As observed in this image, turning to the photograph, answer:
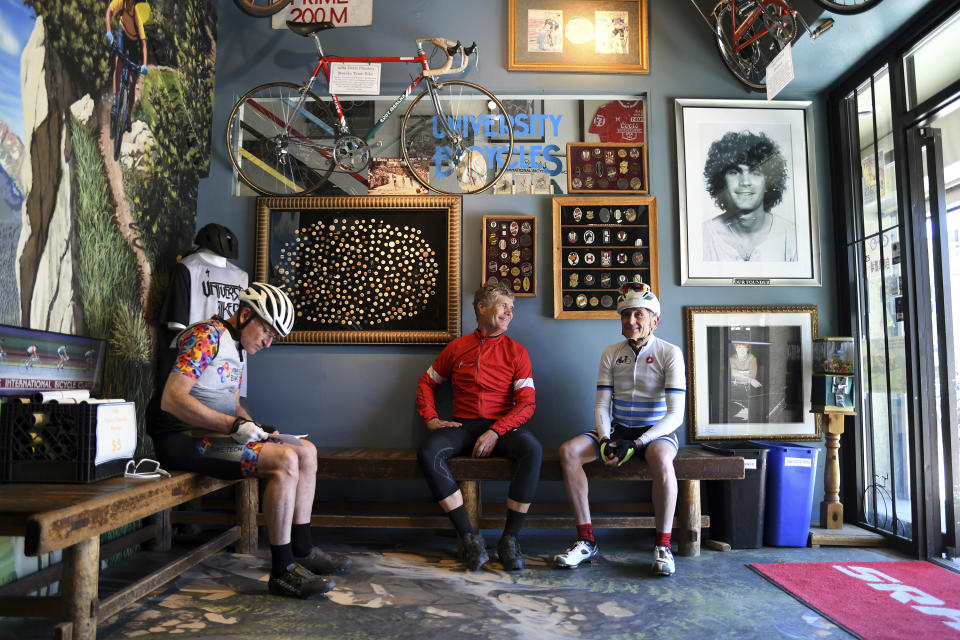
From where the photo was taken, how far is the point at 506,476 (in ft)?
11.0

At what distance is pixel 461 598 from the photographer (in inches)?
107

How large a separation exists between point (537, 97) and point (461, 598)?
3.08 meters

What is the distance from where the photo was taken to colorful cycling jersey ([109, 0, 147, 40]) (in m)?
3.21

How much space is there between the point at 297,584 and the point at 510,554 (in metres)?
1.03

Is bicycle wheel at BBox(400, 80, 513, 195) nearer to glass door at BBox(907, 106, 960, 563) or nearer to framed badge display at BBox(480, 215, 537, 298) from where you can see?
framed badge display at BBox(480, 215, 537, 298)

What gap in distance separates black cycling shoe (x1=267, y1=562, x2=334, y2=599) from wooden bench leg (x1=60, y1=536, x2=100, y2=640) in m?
0.80

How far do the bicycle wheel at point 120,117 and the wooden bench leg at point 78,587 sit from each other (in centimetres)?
205

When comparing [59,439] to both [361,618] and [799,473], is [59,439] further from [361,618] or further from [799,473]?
[799,473]

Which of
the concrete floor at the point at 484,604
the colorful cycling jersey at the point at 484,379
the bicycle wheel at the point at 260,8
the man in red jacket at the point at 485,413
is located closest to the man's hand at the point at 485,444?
the man in red jacket at the point at 485,413

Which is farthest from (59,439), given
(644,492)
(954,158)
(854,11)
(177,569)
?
(954,158)

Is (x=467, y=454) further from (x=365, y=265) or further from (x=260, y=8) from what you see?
(x=260, y=8)

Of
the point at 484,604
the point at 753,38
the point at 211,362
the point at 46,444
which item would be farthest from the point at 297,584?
the point at 753,38

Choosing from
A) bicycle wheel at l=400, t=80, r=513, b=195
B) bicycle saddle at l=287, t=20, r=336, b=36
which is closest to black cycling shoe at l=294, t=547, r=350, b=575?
bicycle wheel at l=400, t=80, r=513, b=195

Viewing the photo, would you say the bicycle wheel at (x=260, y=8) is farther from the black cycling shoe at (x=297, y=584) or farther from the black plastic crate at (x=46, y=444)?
the black cycling shoe at (x=297, y=584)
